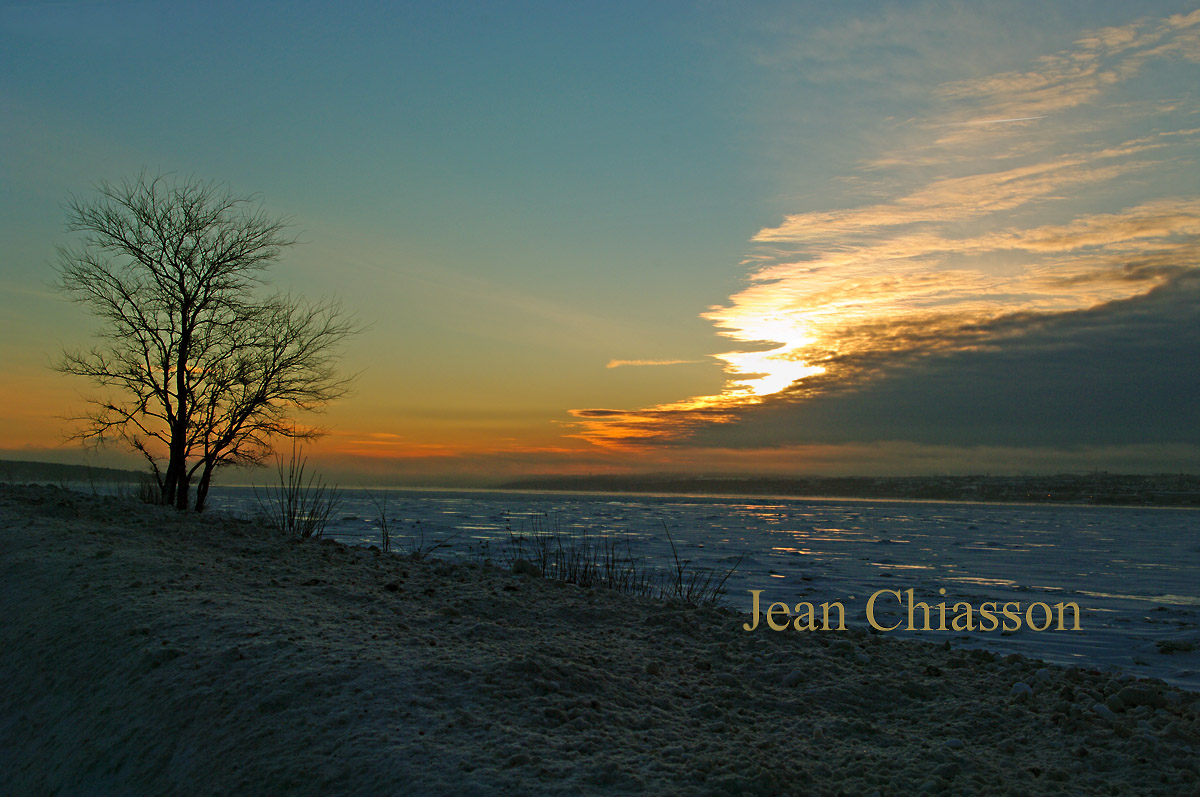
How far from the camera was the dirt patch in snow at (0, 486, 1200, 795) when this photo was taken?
12.0ft

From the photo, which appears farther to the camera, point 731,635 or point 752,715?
point 731,635

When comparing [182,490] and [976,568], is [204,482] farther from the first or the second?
[976,568]

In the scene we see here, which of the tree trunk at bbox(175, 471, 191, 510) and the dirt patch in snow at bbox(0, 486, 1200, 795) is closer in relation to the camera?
the dirt patch in snow at bbox(0, 486, 1200, 795)

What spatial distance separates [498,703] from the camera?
437cm

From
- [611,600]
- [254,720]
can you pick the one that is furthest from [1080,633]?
[254,720]

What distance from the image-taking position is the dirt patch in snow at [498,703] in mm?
3670

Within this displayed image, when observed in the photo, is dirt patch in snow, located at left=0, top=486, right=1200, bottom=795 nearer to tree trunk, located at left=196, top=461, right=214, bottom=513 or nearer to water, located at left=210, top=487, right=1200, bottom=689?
water, located at left=210, top=487, right=1200, bottom=689

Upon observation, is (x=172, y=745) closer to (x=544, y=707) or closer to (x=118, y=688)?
(x=118, y=688)

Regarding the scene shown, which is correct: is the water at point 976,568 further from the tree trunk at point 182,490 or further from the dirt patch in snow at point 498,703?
the tree trunk at point 182,490

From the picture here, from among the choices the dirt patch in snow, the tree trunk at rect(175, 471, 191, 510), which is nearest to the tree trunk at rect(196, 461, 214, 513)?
the tree trunk at rect(175, 471, 191, 510)

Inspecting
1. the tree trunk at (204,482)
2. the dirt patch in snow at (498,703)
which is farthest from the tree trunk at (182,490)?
the dirt patch in snow at (498,703)

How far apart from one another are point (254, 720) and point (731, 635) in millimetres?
4366

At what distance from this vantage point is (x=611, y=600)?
8.05 m

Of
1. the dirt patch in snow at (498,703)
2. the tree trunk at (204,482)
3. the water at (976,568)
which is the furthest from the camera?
the tree trunk at (204,482)
